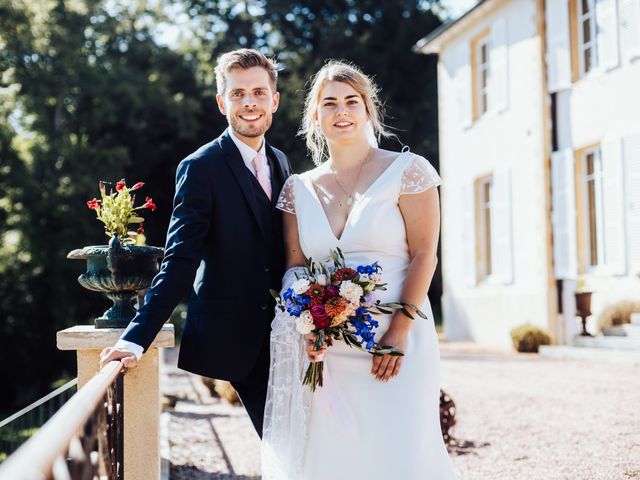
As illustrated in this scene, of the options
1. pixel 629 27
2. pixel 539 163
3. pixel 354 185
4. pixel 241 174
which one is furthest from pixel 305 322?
pixel 539 163

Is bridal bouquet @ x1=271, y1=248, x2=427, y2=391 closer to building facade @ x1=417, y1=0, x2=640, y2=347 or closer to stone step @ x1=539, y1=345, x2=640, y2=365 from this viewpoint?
stone step @ x1=539, y1=345, x2=640, y2=365

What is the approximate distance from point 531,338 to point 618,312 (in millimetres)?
1713

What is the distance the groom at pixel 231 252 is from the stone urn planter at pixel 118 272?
0.82ft

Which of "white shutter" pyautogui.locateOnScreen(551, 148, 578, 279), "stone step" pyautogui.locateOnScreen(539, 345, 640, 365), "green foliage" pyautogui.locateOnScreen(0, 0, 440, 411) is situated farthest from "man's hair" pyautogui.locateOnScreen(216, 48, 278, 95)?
"green foliage" pyautogui.locateOnScreen(0, 0, 440, 411)

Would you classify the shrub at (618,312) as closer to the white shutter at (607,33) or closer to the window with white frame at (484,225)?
the white shutter at (607,33)

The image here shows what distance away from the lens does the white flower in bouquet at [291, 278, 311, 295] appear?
3.03 meters

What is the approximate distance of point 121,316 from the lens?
147 inches

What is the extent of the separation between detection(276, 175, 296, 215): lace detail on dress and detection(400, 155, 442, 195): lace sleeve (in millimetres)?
503

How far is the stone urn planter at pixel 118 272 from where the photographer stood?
11.8ft

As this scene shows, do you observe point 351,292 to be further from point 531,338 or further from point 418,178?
point 531,338

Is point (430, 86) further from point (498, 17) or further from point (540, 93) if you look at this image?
point (540, 93)

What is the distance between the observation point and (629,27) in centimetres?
1188

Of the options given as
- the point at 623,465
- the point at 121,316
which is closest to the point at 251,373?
the point at 121,316

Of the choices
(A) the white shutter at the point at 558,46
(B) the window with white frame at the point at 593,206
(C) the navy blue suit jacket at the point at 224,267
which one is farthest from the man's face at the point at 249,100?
(A) the white shutter at the point at 558,46
